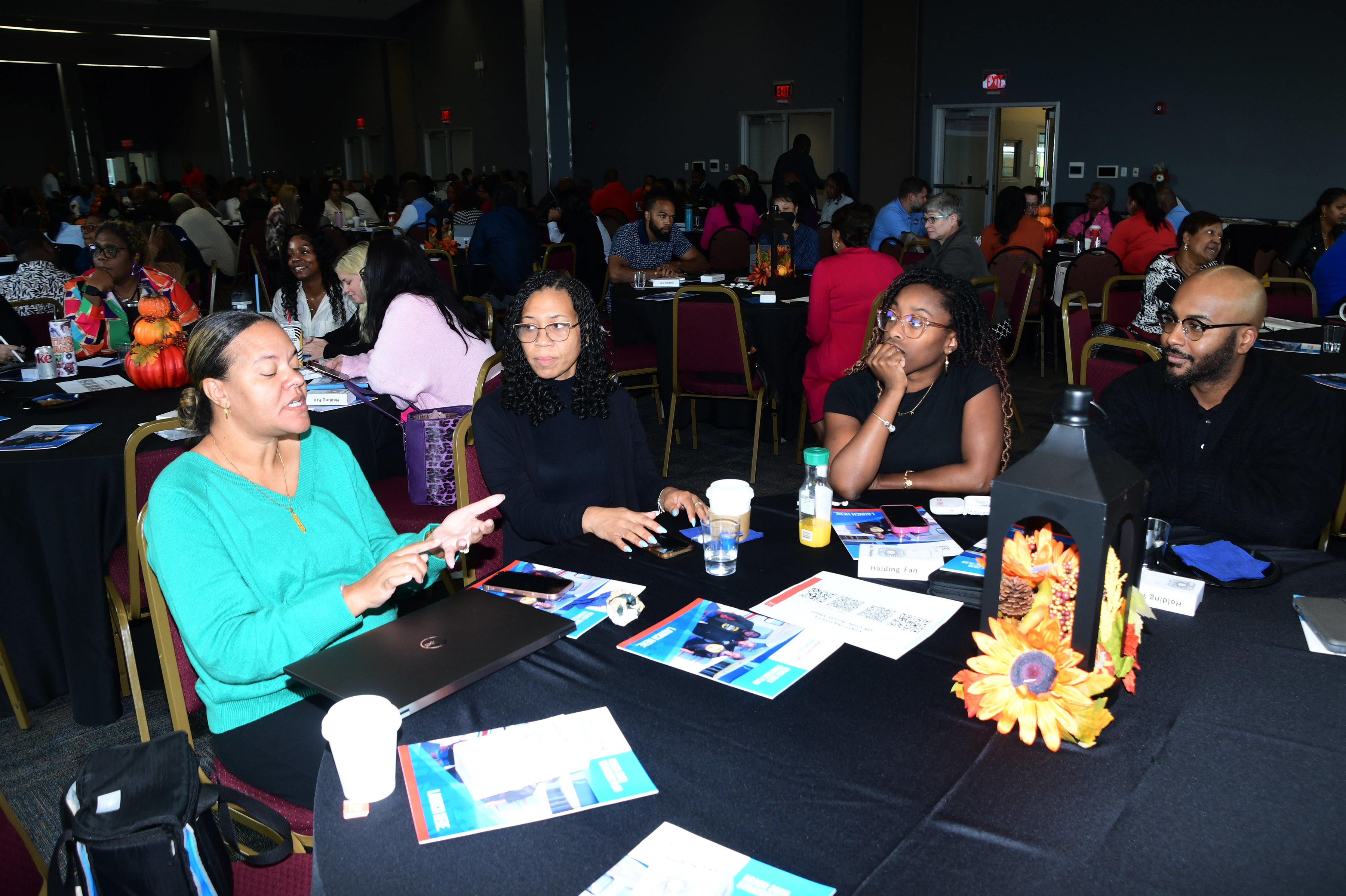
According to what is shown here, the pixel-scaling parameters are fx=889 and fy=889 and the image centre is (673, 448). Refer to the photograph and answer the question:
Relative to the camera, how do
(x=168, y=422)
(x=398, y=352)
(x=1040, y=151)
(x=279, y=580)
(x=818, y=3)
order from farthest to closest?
(x=818, y=3)
(x=1040, y=151)
(x=398, y=352)
(x=168, y=422)
(x=279, y=580)

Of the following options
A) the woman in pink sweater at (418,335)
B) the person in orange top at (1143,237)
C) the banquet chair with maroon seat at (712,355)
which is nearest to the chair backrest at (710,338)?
the banquet chair with maroon seat at (712,355)

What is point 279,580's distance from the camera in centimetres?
167

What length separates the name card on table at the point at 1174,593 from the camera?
1473 millimetres

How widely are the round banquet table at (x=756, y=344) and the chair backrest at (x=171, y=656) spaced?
3100mm

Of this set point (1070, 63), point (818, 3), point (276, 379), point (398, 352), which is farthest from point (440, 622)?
point (818, 3)

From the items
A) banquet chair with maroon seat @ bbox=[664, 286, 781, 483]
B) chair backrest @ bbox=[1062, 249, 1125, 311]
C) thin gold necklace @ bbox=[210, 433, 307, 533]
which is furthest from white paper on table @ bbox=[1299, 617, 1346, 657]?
chair backrest @ bbox=[1062, 249, 1125, 311]

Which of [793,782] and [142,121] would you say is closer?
[793,782]

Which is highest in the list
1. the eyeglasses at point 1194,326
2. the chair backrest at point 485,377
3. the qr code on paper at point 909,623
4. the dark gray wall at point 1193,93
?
the dark gray wall at point 1193,93

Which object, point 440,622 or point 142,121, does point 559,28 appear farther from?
point 142,121

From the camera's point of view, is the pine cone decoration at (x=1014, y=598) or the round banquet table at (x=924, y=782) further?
the pine cone decoration at (x=1014, y=598)

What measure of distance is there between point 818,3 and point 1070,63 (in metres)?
3.50

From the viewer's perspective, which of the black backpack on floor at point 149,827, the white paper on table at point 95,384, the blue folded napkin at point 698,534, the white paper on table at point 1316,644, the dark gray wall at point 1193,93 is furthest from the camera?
the dark gray wall at point 1193,93

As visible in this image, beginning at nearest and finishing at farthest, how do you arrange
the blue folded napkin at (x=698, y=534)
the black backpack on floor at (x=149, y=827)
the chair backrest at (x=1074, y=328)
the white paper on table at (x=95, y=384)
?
the black backpack on floor at (x=149, y=827)
the blue folded napkin at (x=698, y=534)
the white paper on table at (x=95, y=384)
the chair backrest at (x=1074, y=328)

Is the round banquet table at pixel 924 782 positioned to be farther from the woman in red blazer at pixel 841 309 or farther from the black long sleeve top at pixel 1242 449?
the woman in red blazer at pixel 841 309
